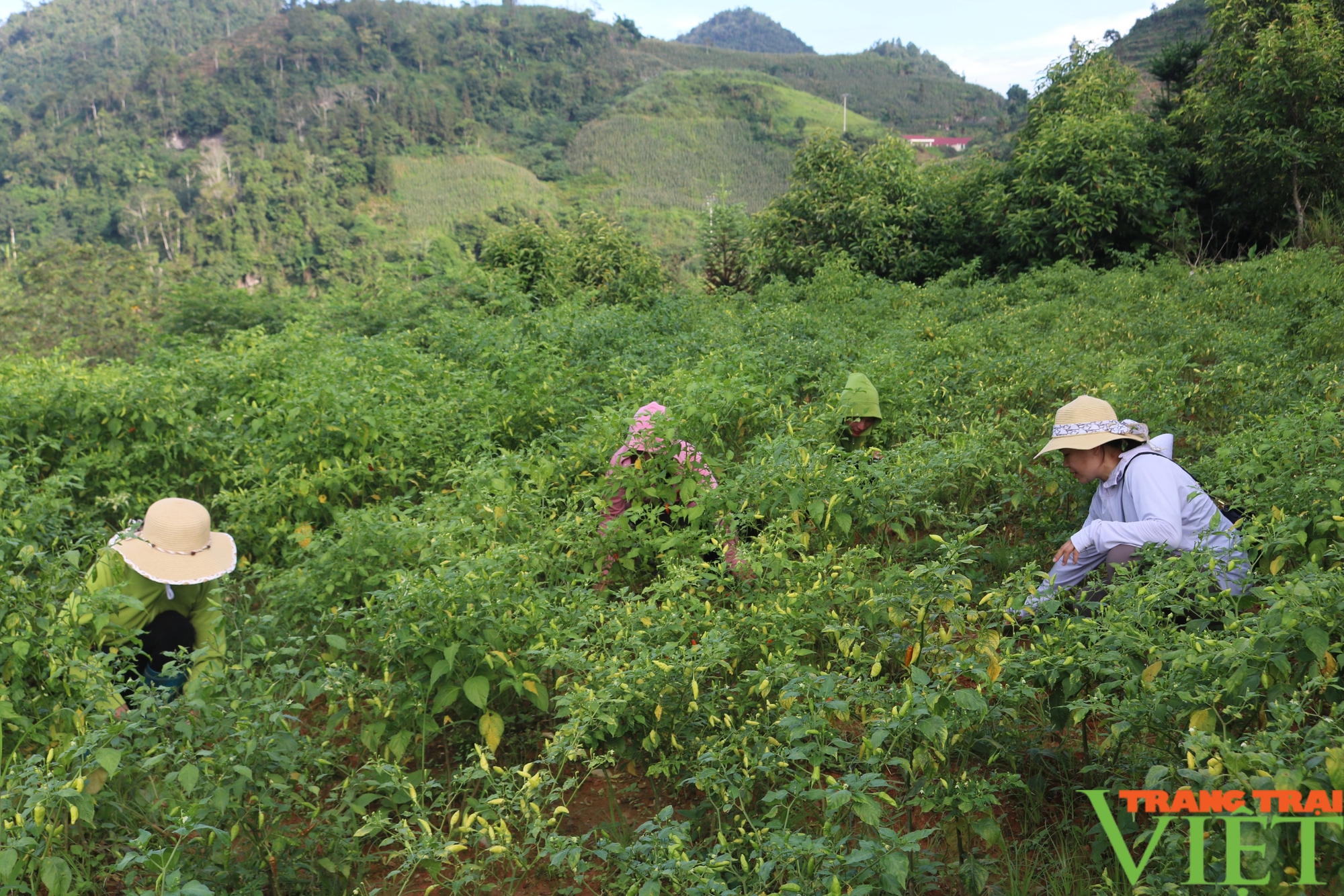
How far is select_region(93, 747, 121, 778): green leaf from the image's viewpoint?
2172 millimetres

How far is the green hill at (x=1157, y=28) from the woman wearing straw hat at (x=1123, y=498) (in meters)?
51.7

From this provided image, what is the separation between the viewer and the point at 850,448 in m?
5.17

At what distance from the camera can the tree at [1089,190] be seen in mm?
11969

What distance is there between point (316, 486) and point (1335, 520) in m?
4.82

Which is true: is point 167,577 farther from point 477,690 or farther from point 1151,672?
point 1151,672

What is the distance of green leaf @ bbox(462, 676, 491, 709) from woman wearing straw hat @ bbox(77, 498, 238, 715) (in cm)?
111

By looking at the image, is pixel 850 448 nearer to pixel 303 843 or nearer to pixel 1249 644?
pixel 1249 644

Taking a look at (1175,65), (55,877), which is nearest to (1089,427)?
(55,877)

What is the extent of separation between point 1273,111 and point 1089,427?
10.8 meters

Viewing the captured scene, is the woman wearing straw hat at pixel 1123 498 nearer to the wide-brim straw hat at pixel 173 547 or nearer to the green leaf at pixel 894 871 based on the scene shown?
the green leaf at pixel 894 871

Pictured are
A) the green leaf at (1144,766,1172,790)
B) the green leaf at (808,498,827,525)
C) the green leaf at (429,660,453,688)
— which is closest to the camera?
the green leaf at (1144,766,1172,790)

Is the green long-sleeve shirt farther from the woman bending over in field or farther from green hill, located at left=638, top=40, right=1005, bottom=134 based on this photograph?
green hill, located at left=638, top=40, right=1005, bottom=134

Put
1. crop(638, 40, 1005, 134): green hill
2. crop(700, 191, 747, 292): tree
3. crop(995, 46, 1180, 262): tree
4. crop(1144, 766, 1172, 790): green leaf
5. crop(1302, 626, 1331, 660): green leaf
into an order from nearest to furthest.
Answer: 1. crop(1144, 766, 1172, 790): green leaf
2. crop(1302, 626, 1331, 660): green leaf
3. crop(995, 46, 1180, 262): tree
4. crop(700, 191, 747, 292): tree
5. crop(638, 40, 1005, 134): green hill

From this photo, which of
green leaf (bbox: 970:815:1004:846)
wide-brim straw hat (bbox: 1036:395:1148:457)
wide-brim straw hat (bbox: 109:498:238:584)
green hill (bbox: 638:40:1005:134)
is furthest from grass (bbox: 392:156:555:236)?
green leaf (bbox: 970:815:1004:846)
